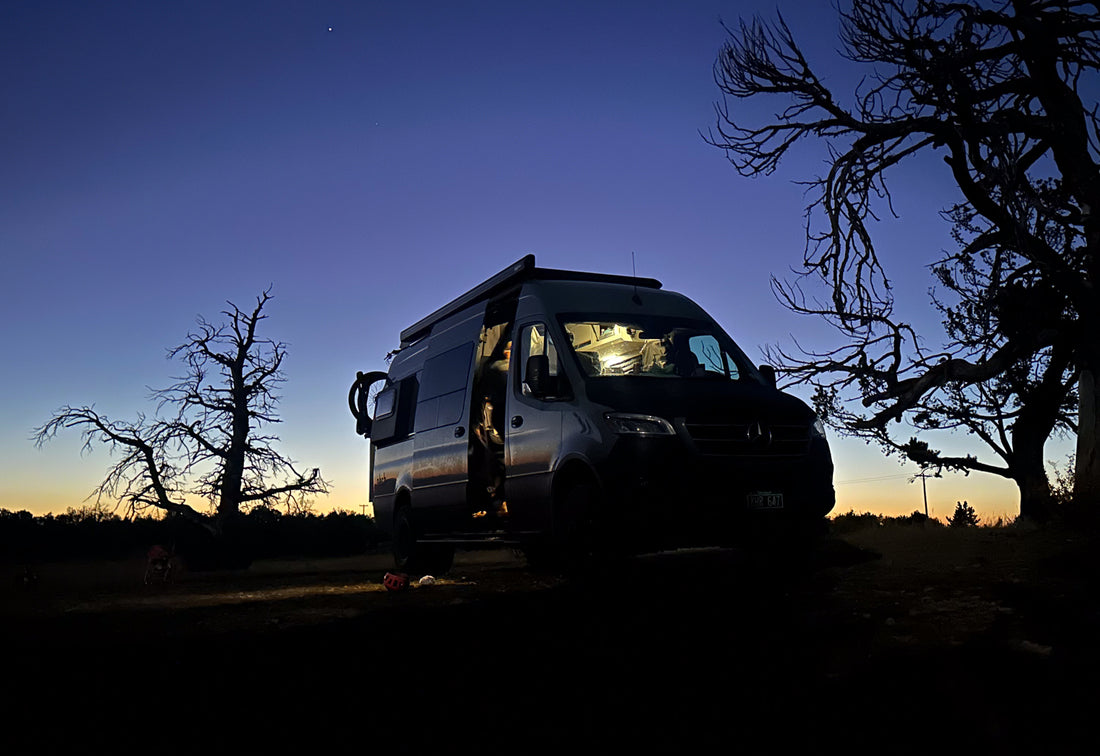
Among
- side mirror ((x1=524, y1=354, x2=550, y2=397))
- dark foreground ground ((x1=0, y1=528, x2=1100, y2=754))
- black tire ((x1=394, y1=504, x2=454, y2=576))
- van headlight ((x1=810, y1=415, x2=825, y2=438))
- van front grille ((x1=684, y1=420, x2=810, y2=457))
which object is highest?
side mirror ((x1=524, y1=354, x2=550, y2=397))

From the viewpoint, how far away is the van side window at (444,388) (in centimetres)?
1066

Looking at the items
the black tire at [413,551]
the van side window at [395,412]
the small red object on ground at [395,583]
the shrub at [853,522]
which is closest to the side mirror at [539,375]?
the small red object on ground at [395,583]

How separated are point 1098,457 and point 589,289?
9.24 metres

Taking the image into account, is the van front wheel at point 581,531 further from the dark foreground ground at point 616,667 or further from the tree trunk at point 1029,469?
the tree trunk at point 1029,469

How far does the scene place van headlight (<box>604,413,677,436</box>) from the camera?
7578 mm

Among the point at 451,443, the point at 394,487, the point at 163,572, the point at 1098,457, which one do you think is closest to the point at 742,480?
the point at 451,443

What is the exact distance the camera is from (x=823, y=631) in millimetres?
5891

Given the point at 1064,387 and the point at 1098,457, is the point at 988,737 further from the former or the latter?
the point at 1064,387

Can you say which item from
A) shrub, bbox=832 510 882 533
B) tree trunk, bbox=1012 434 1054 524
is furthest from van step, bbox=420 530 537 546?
tree trunk, bbox=1012 434 1054 524

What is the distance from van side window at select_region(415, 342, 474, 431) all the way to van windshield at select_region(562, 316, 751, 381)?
198 cm

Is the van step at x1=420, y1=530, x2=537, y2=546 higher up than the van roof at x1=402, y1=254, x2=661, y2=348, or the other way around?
the van roof at x1=402, y1=254, x2=661, y2=348

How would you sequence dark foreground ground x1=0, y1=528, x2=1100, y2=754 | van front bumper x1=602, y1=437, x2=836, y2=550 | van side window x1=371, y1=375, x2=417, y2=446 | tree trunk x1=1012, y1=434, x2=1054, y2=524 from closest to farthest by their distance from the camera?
1. dark foreground ground x1=0, y1=528, x2=1100, y2=754
2. van front bumper x1=602, y1=437, x2=836, y2=550
3. van side window x1=371, y1=375, x2=417, y2=446
4. tree trunk x1=1012, y1=434, x2=1054, y2=524

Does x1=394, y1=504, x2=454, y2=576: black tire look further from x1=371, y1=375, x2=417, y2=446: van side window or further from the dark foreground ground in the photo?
the dark foreground ground

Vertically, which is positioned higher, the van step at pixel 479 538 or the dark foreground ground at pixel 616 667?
the van step at pixel 479 538
